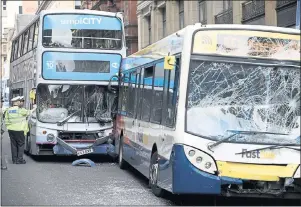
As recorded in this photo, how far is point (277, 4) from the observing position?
2175cm

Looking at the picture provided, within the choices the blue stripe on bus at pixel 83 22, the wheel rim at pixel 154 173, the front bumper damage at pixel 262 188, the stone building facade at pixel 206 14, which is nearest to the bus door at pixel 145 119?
the wheel rim at pixel 154 173

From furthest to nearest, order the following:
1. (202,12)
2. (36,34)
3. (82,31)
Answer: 1. (202,12)
2. (36,34)
3. (82,31)

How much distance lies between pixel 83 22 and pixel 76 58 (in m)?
1.09

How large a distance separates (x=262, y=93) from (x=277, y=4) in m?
13.6

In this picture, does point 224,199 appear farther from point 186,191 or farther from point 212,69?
point 212,69

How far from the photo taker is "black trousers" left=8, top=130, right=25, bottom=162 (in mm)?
15619

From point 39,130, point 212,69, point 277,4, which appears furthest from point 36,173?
point 277,4

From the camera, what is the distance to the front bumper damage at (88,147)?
15.9m

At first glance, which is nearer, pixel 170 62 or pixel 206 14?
pixel 170 62

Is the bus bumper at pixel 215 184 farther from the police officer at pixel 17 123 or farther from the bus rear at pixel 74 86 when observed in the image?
the police officer at pixel 17 123

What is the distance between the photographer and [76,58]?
1631 cm

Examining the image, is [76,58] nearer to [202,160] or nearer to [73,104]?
[73,104]

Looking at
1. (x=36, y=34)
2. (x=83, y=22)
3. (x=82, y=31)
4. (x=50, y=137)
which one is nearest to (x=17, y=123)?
(x=50, y=137)

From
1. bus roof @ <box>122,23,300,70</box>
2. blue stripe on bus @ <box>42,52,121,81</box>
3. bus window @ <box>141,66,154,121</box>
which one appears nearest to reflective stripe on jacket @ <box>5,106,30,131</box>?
blue stripe on bus @ <box>42,52,121,81</box>
